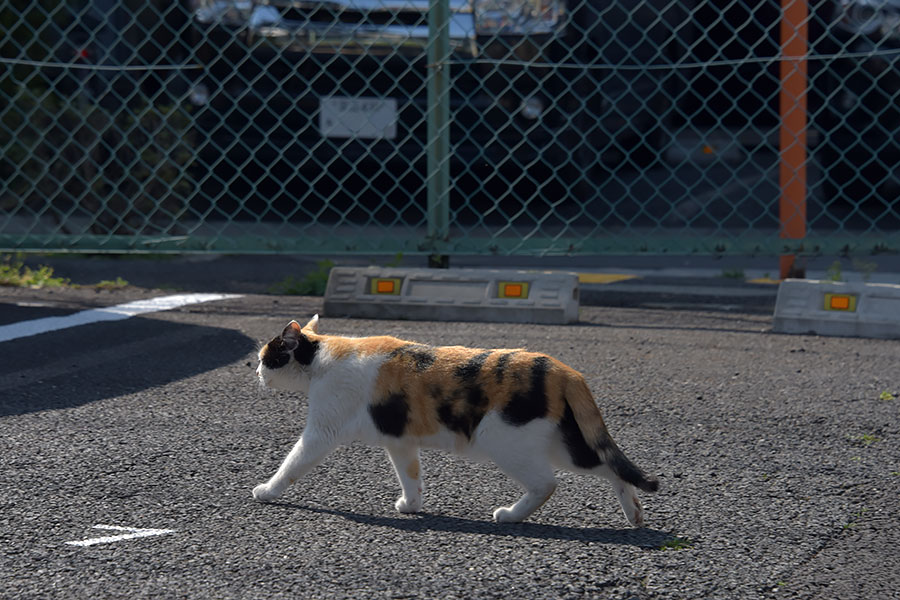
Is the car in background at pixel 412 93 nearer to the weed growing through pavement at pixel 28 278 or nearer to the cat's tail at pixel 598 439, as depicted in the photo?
the weed growing through pavement at pixel 28 278

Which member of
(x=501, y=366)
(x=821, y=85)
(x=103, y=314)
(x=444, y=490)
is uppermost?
(x=821, y=85)

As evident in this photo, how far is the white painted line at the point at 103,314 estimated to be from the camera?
183 inches

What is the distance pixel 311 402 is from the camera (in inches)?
107

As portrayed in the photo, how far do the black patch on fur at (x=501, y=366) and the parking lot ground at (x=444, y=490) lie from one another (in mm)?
327

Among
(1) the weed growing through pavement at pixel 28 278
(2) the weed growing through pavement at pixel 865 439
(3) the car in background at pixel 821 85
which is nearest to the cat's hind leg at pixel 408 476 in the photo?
(2) the weed growing through pavement at pixel 865 439

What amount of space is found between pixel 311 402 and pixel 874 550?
1.30m

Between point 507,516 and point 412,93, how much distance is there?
5252mm

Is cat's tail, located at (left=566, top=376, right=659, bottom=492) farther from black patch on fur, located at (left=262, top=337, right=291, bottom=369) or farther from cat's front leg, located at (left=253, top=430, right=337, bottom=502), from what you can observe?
black patch on fur, located at (left=262, top=337, right=291, bottom=369)

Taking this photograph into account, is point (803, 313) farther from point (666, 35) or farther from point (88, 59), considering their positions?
point (88, 59)

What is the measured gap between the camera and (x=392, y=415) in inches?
103

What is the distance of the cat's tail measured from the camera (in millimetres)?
2453

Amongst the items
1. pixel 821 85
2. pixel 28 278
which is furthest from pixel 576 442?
pixel 821 85

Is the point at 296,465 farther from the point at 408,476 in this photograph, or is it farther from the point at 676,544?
the point at 676,544

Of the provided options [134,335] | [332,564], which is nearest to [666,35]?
[134,335]
